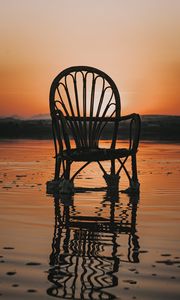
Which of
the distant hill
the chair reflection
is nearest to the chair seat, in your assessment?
the chair reflection

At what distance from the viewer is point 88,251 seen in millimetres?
3082

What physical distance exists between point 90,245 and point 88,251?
16cm

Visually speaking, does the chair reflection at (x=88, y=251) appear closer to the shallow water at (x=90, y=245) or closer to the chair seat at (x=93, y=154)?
the shallow water at (x=90, y=245)

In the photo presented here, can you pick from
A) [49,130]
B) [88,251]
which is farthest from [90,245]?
[49,130]

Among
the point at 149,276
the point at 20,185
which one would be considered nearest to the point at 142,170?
the point at 20,185

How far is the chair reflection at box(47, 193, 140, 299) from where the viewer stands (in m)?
2.42

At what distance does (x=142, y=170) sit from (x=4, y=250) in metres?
5.65

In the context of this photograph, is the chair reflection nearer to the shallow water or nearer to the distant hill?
the shallow water

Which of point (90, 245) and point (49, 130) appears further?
point (49, 130)

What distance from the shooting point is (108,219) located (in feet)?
13.8

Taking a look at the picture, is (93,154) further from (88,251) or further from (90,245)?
(88,251)

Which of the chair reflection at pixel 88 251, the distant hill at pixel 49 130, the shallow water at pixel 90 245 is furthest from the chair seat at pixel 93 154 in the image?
the distant hill at pixel 49 130

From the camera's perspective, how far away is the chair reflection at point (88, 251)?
95.1 inches

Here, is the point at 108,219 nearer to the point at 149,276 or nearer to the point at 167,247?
the point at 167,247
